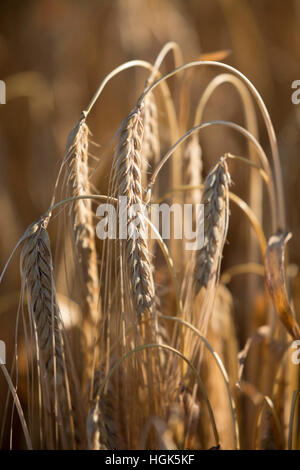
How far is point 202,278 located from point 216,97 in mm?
1322

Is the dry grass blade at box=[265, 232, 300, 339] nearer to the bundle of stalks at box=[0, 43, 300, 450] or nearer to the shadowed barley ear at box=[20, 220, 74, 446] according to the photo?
the bundle of stalks at box=[0, 43, 300, 450]

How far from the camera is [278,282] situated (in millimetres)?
676

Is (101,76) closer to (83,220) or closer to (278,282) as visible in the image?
(83,220)

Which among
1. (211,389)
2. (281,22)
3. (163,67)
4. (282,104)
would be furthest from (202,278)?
(281,22)

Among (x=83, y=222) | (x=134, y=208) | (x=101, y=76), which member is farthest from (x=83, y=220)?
(x=101, y=76)

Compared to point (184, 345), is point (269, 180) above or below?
above

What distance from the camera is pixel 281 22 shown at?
1.84 meters

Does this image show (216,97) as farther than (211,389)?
Yes

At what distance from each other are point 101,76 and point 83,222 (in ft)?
4.19

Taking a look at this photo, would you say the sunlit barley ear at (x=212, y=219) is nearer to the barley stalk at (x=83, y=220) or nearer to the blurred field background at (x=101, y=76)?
the barley stalk at (x=83, y=220)

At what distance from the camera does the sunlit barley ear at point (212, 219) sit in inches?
24.3

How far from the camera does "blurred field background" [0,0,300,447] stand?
129 centimetres

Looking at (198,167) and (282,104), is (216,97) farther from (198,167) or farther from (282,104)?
(198,167)

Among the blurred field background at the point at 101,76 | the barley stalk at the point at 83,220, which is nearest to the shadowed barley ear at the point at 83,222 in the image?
the barley stalk at the point at 83,220
